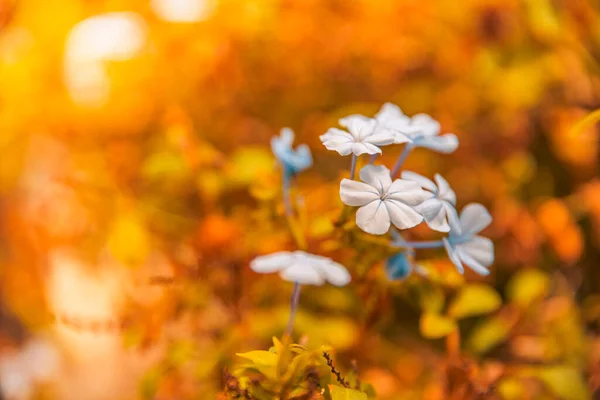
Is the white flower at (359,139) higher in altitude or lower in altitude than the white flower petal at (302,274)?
higher

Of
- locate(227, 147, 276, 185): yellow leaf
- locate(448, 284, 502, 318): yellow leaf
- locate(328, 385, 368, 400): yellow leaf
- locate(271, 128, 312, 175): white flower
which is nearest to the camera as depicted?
locate(328, 385, 368, 400): yellow leaf

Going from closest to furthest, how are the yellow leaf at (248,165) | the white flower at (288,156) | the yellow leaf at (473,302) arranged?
the white flower at (288,156), the yellow leaf at (473,302), the yellow leaf at (248,165)

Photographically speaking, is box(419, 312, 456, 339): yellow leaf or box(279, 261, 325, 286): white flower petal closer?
Result: box(279, 261, 325, 286): white flower petal

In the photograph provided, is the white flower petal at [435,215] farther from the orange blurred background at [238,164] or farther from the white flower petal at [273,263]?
the orange blurred background at [238,164]

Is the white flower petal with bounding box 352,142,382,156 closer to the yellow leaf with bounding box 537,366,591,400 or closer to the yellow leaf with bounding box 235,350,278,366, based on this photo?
the yellow leaf with bounding box 235,350,278,366

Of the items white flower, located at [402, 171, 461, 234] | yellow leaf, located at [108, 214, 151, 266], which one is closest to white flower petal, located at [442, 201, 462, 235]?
white flower, located at [402, 171, 461, 234]

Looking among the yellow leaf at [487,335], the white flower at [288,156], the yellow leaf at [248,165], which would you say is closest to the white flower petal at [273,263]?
the white flower at [288,156]

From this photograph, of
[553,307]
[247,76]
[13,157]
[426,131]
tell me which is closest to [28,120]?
[13,157]
